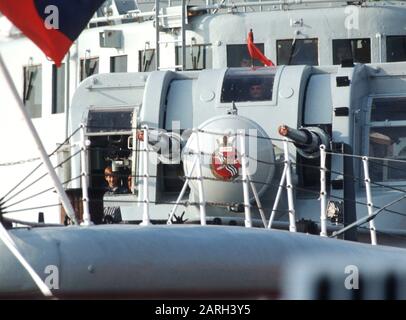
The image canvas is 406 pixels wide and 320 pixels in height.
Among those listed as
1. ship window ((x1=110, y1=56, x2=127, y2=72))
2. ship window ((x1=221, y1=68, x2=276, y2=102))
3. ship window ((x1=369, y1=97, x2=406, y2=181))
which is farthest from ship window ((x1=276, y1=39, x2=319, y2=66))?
A: ship window ((x1=369, y1=97, x2=406, y2=181))

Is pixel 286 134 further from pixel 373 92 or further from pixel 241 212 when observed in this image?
pixel 373 92

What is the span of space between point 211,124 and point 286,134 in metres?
1.01

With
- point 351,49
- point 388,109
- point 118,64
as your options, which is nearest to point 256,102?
point 388,109

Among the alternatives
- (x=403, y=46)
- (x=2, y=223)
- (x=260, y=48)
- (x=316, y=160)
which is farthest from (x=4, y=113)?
(x=2, y=223)

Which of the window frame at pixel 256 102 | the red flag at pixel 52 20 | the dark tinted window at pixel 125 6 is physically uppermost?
the dark tinted window at pixel 125 6

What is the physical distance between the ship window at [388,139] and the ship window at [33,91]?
21.5ft

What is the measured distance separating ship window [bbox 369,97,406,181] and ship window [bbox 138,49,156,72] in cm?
433

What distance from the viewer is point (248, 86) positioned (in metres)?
14.1

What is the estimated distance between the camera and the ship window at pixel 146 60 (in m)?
17.6

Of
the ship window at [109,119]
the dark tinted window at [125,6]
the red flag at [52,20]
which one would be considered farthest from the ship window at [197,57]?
the red flag at [52,20]

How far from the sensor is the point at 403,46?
16922 millimetres

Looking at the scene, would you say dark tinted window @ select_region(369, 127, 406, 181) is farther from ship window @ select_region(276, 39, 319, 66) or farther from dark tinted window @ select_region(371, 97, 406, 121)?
ship window @ select_region(276, 39, 319, 66)

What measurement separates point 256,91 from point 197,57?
136 inches

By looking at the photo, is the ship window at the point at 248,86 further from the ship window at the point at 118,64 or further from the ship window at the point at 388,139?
the ship window at the point at 118,64
